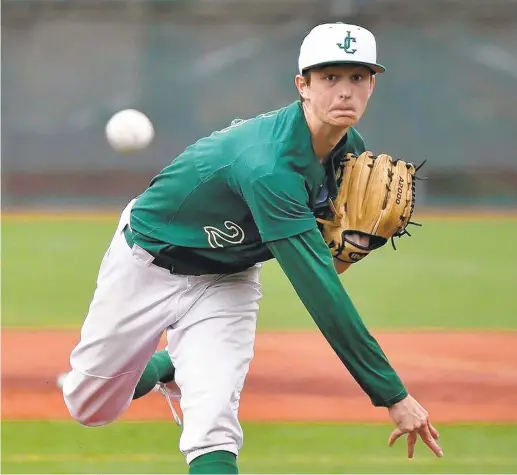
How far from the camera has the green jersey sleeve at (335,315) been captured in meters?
2.86

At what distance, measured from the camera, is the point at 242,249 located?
3232 millimetres

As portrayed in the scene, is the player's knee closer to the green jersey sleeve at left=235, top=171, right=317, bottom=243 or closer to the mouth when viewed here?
the green jersey sleeve at left=235, top=171, right=317, bottom=243

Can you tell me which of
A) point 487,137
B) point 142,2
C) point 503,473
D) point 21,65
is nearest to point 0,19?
point 21,65

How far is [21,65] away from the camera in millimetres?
19703

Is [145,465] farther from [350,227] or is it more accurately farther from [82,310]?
[82,310]

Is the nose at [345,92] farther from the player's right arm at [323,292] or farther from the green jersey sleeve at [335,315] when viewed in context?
the green jersey sleeve at [335,315]

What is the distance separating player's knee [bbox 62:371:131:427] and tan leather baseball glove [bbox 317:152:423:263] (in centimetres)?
95

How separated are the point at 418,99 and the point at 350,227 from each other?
15961 mm

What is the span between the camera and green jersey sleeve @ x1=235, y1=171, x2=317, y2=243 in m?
2.89

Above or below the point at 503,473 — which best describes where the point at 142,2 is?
above

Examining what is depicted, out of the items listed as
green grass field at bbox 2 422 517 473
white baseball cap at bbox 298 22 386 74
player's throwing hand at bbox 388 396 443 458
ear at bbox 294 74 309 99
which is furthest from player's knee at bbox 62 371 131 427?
white baseball cap at bbox 298 22 386 74

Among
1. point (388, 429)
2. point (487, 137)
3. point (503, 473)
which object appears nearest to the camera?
point (503, 473)

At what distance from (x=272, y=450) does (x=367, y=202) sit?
57.8 inches

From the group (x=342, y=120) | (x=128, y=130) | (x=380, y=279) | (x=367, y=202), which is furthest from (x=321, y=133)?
(x=380, y=279)
